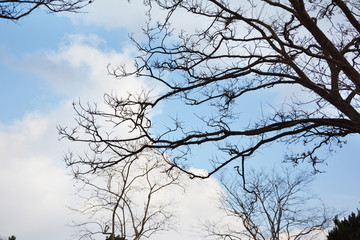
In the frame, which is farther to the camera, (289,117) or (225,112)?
(225,112)

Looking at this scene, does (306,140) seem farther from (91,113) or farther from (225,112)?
(91,113)

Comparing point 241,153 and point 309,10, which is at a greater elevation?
point 309,10

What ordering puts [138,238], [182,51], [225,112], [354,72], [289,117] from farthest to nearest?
[138,238] → [182,51] → [225,112] → [289,117] → [354,72]

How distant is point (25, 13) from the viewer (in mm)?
6098

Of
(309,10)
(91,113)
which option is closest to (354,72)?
(309,10)

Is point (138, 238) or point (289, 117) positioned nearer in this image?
point (289, 117)

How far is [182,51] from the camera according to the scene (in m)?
8.40

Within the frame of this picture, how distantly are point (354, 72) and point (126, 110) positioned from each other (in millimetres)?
4345

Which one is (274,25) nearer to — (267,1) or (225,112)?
(267,1)

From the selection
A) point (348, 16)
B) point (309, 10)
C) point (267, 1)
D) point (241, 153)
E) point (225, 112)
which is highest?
point (267, 1)

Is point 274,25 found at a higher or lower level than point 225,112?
higher

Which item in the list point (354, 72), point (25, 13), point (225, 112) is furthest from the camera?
point (225, 112)

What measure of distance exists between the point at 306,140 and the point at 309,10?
2.83 metres

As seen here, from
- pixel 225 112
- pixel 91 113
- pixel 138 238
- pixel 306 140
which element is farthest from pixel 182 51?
pixel 138 238
